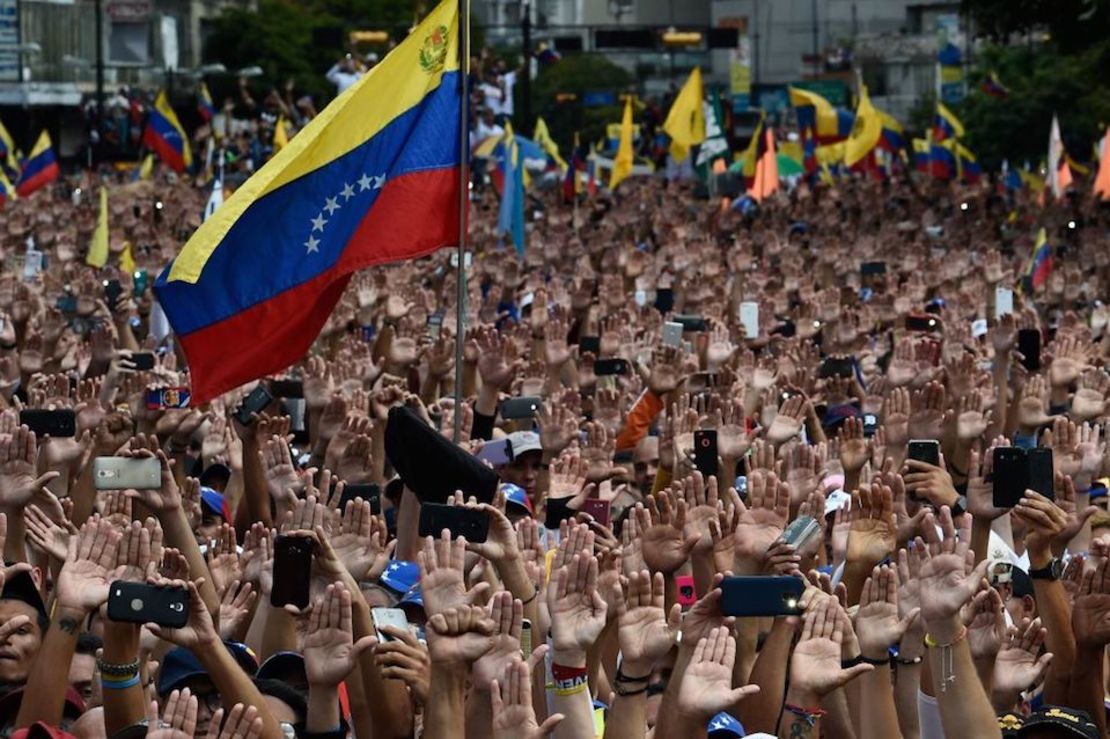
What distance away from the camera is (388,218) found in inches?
407

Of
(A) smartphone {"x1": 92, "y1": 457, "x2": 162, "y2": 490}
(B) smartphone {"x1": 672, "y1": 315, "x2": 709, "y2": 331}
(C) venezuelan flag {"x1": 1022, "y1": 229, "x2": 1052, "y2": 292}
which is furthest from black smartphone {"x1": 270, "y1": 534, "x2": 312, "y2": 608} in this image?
(C) venezuelan flag {"x1": 1022, "y1": 229, "x2": 1052, "y2": 292}

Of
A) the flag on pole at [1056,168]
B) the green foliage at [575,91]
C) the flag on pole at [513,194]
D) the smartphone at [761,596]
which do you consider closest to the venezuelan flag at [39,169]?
the flag on pole at [513,194]

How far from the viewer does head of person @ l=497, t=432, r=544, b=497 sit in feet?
35.1

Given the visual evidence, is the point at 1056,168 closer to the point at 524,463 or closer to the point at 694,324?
the point at 694,324

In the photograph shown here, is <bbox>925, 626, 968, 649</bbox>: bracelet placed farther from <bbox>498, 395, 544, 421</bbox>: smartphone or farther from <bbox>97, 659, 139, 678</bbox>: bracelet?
<bbox>498, 395, 544, 421</bbox>: smartphone

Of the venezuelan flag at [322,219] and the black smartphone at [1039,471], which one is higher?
the venezuelan flag at [322,219]

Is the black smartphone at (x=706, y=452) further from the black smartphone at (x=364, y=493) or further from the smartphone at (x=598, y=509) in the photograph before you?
the black smartphone at (x=364, y=493)

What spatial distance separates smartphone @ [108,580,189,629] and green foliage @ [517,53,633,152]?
199 ft

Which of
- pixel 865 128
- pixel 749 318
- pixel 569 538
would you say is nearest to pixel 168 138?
pixel 865 128

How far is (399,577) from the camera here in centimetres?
830

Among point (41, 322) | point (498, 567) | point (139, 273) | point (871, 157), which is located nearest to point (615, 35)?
point (871, 157)

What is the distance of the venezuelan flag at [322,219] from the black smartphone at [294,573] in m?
2.54

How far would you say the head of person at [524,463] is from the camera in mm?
10703

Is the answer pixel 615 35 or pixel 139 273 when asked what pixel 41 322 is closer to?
pixel 139 273
